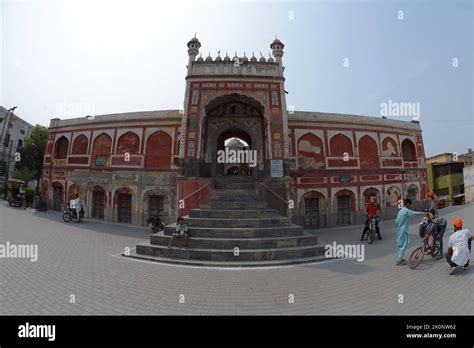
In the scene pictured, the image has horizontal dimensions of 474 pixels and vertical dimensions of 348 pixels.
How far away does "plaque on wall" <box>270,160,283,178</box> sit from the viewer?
11516 mm

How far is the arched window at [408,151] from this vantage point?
18031 mm

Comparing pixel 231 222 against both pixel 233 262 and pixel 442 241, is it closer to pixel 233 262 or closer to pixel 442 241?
Result: pixel 233 262

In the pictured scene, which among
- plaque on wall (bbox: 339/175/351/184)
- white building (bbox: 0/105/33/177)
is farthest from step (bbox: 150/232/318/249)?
white building (bbox: 0/105/33/177)

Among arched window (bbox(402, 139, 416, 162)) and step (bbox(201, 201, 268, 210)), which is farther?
arched window (bbox(402, 139, 416, 162))

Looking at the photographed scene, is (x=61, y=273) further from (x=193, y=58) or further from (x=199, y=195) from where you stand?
(x=193, y=58)

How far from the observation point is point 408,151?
18219 mm

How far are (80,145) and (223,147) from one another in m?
11.3

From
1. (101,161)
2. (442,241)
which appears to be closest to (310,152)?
(442,241)

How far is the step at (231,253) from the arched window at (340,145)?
10337 millimetres

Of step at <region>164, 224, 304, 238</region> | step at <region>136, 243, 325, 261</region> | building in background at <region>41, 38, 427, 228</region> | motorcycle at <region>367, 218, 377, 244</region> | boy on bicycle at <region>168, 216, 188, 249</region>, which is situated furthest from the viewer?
building in background at <region>41, 38, 427, 228</region>

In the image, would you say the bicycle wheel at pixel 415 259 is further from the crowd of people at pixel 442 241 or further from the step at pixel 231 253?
the step at pixel 231 253

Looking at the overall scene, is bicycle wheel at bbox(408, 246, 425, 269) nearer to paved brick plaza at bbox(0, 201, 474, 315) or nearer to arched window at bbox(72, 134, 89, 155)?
paved brick plaza at bbox(0, 201, 474, 315)

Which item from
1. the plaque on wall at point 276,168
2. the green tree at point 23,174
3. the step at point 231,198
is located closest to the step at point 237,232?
the step at point 231,198

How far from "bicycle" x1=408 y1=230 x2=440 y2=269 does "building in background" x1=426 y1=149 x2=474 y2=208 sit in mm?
24235
